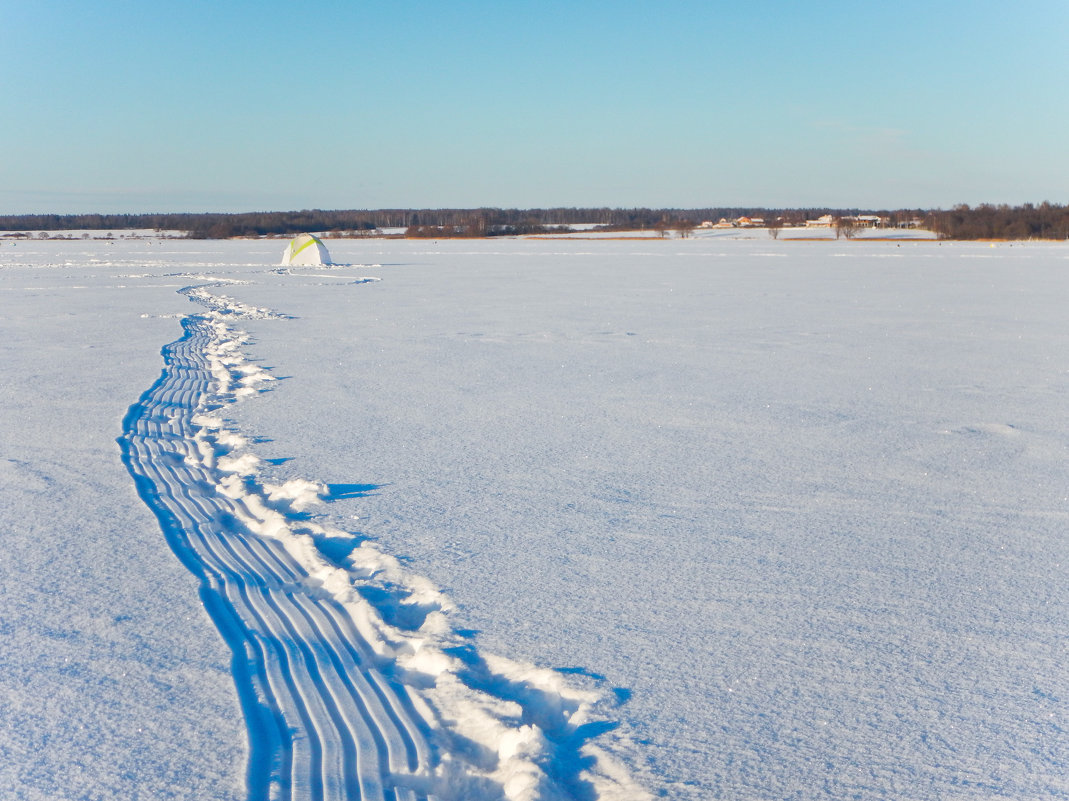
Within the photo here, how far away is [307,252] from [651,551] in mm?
27777

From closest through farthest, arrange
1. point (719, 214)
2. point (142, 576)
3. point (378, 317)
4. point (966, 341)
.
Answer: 1. point (142, 576)
2. point (966, 341)
3. point (378, 317)
4. point (719, 214)

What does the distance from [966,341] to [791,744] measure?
8830mm

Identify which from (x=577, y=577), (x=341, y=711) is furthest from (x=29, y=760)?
(x=577, y=577)

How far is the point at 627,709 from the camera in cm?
245

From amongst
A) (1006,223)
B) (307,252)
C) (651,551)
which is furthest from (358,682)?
(1006,223)

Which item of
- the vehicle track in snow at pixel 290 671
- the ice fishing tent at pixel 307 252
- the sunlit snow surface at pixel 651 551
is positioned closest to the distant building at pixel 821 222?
the ice fishing tent at pixel 307 252

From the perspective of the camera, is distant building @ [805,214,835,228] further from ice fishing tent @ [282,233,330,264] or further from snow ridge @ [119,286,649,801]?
snow ridge @ [119,286,649,801]

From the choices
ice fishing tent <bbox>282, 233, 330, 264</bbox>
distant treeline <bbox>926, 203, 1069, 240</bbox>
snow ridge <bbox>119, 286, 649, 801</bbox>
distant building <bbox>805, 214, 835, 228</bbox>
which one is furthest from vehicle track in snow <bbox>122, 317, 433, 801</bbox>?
distant building <bbox>805, 214, 835, 228</bbox>

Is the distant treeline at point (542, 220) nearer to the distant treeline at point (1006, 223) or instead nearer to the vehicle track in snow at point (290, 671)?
the distant treeline at point (1006, 223)

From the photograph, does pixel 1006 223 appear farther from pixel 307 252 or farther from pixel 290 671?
pixel 290 671

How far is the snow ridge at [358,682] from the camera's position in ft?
6.99

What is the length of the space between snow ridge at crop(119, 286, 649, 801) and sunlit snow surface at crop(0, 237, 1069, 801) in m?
0.07

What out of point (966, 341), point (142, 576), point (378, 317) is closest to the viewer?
point (142, 576)

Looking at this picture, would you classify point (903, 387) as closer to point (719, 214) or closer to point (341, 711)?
point (341, 711)
